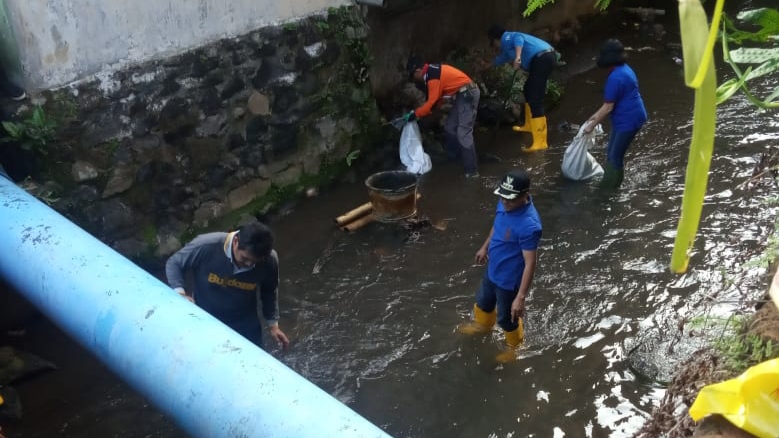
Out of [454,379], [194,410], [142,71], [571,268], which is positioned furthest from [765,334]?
[142,71]

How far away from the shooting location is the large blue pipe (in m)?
2.61

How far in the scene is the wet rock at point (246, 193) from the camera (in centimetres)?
661

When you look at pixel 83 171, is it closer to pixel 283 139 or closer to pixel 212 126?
pixel 212 126

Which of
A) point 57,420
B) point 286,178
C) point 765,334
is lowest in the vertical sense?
point 57,420

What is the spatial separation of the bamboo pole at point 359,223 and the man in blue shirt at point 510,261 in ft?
5.79

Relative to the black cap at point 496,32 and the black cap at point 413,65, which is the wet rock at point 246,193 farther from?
the black cap at point 496,32

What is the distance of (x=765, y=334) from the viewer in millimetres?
2396

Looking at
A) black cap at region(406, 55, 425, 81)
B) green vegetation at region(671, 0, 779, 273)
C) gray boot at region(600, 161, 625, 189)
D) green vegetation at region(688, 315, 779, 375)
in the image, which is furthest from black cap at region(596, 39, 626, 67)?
green vegetation at region(671, 0, 779, 273)

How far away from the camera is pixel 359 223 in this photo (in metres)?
6.61

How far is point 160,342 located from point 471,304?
3.12 meters

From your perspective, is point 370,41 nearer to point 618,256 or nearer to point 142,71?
point 142,71

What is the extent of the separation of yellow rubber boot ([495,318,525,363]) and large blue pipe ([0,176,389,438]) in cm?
254

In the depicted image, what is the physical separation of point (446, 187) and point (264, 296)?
361 cm

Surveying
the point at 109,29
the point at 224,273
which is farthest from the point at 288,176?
the point at 224,273
